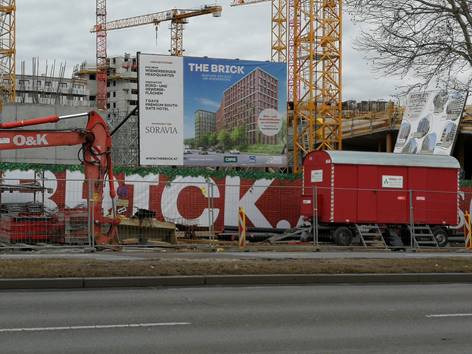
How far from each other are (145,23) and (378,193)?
10875cm

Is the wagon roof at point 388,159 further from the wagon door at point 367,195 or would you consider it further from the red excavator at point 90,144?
the red excavator at point 90,144

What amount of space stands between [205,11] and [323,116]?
68666 mm

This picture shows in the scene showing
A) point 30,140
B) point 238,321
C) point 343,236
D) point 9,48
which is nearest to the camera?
point 238,321

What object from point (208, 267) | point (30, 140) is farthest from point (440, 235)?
point (30, 140)

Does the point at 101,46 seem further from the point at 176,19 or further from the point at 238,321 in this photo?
the point at 238,321

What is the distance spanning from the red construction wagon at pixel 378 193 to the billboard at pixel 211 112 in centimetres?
730

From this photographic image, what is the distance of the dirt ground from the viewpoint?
13.4 metres

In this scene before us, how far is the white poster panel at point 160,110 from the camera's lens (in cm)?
3125

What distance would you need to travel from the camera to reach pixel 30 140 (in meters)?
19.8

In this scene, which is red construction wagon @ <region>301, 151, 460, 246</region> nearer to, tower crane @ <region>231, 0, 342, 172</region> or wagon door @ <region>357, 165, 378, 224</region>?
wagon door @ <region>357, 165, 378, 224</region>

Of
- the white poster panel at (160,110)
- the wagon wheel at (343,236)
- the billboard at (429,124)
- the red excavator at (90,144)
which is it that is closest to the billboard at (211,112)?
the white poster panel at (160,110)

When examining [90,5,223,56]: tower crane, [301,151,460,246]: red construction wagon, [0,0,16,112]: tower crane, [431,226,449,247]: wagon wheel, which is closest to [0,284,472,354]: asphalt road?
[301,151,460,246]: red construction wagon

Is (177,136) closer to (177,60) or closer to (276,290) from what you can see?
(177,60)

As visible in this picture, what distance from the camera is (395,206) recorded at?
2570 centimetres
